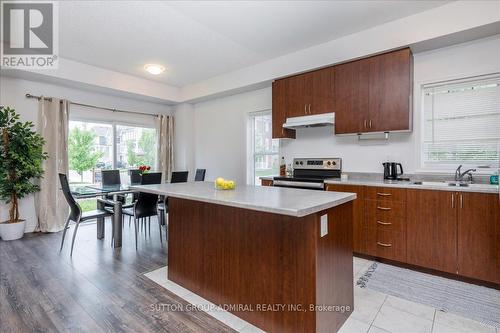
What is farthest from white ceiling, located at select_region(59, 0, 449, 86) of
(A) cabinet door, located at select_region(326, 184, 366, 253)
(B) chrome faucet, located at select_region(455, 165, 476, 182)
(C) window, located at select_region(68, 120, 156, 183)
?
(A) cabinet door, located at select_region(326, 184, 366, 253)

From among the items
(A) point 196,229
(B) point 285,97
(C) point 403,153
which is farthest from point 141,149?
(C) point 403,153

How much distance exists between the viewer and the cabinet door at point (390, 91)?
2883mm

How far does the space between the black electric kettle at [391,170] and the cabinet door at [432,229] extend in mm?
492

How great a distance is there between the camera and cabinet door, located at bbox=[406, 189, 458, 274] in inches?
96.9

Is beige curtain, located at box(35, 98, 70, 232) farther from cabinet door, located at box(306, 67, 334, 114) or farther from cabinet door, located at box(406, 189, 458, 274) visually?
cabinet door, located at box(406, 189, 458, 274)

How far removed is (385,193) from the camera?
2.83 m

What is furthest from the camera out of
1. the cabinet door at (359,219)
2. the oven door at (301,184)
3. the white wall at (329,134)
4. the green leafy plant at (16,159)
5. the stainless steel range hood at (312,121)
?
the green leafy plant at (16,159)

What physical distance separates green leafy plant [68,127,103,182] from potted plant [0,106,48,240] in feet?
2.55

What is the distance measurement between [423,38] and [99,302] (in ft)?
13.4

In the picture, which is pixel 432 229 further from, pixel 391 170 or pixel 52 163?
pixel 52 163

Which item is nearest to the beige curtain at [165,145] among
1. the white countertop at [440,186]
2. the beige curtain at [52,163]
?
the beige curtain at [52,163]

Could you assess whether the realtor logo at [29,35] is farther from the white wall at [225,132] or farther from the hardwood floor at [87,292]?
the white wall at [225,132]

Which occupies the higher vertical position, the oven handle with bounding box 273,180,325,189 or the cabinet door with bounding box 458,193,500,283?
the oven handle with bounding box 273,180,325,189

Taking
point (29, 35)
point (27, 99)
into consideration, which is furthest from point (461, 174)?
point (27, 99)
